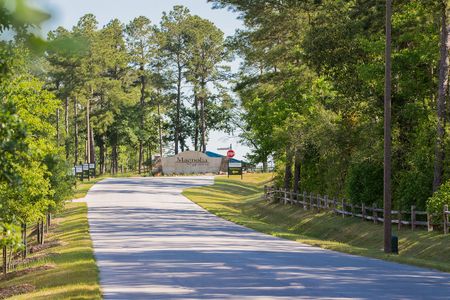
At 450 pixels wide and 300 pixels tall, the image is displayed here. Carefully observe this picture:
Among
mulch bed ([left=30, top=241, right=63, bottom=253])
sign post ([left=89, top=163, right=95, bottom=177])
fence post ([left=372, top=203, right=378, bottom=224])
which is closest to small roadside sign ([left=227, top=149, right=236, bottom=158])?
sign post ([left=89, top=163, right=95, bottom=177])

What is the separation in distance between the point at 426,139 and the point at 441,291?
706 inches

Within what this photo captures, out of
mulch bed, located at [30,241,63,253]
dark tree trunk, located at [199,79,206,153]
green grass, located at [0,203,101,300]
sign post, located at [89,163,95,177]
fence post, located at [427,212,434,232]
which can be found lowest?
mulch bed, located at [30,241,63,253]

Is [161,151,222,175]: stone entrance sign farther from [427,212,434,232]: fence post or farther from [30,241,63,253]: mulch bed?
[427,212,434,232]: fence post

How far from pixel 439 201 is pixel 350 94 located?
12679 millimetres

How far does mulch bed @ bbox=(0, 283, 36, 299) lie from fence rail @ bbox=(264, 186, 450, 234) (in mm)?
14563

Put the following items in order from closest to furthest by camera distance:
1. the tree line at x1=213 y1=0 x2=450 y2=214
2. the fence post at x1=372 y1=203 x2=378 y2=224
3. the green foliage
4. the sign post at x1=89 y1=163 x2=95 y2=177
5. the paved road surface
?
the paved road surface → the tree line at x1=213 y1=0 x2=450 y2=214 → the fence post at x1=372 y1=203 x2=378 y2=224 → the green foliage → the sign post at x1=89 y1=163 x2=95 y2=177

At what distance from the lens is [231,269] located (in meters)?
21.2

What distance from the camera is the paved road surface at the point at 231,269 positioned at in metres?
16.5

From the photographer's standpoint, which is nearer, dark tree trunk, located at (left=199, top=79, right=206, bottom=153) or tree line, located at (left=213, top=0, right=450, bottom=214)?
tree line, located at (left=213, top=0, right=450, bottom=214)

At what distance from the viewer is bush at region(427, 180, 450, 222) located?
2934cm

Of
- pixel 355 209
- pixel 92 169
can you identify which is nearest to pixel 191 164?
pixel 92 169

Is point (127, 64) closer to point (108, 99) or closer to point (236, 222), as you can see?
point (108, 99)

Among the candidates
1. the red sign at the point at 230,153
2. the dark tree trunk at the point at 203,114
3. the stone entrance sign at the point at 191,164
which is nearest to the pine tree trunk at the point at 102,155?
the stone entrance sign at the point at 191,164

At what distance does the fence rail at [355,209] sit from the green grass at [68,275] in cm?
1238
